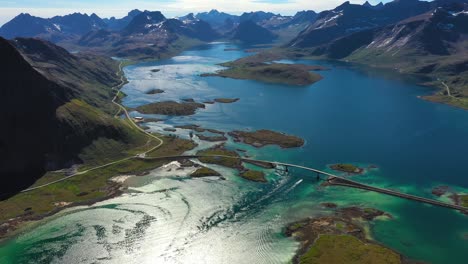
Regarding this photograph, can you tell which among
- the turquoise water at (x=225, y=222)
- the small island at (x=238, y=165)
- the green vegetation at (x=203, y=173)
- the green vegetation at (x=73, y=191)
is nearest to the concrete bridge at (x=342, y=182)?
the small island at (x=238, y=165)

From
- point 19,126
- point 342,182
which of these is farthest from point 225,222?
point 19,126

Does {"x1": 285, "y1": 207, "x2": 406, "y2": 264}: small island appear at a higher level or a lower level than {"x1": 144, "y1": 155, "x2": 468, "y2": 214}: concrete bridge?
lower

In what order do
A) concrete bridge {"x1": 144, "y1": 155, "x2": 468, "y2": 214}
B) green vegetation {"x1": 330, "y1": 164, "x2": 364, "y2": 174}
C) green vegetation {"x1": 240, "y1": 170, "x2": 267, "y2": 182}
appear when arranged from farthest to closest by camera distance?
green vegetation {"x1": 330, "y1": 164, "x2": 364, "y2": 174} → green vegetation {"x1": 240, "y1": 170, "x2": 267, "y2": 182} → concrete bridge {"x1": 144, "y1": 155, "x2": 468, "y2": 214}

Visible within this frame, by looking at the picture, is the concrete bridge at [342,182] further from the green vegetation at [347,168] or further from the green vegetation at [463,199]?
the green vegetation at [347,168]

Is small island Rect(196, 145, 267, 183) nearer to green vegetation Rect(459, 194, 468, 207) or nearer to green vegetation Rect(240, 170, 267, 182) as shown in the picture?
green vegetation Rect(240, 170, 267, 182)

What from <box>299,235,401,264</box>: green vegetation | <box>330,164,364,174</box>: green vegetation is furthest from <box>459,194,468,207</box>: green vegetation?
<box>299,235,401,264</box>: green vegetation

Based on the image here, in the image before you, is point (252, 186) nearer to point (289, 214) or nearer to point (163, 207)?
point (289, 214)

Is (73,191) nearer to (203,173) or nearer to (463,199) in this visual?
(203,173)
